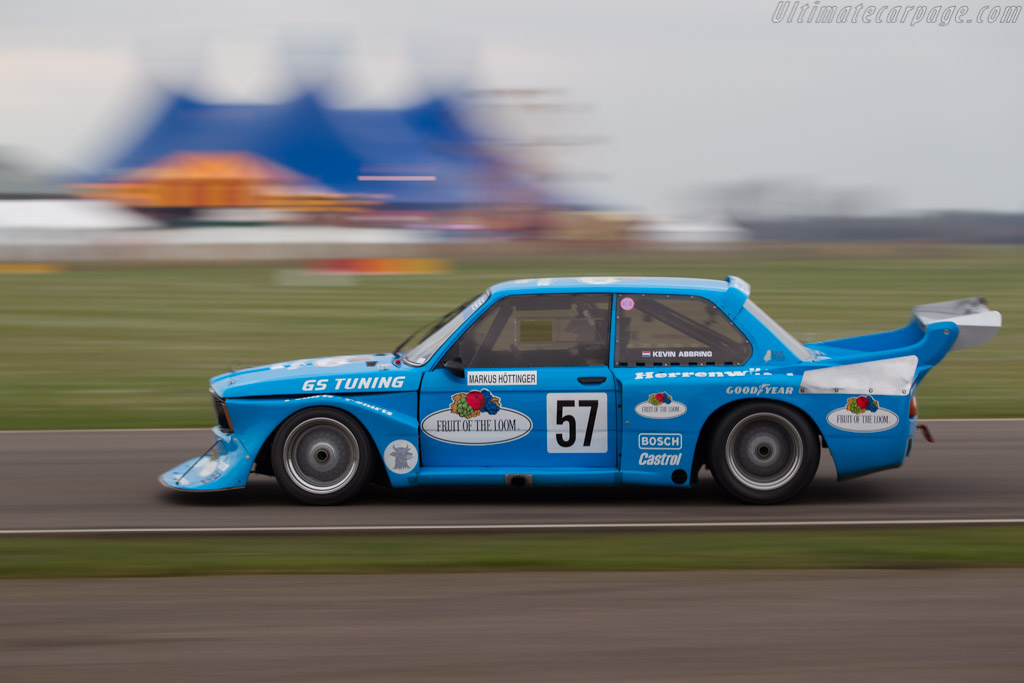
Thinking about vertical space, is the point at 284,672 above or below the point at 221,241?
below

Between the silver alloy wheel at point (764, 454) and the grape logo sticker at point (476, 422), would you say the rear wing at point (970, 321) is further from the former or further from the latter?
the grape logo sticker at point (476, 422)

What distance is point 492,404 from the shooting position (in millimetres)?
7230

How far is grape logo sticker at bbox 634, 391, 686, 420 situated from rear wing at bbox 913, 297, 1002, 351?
1715mm

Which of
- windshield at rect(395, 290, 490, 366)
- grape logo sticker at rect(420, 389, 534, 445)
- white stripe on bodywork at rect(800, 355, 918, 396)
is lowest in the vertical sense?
grape logo sticker at rect(420, 389, 534, 445)

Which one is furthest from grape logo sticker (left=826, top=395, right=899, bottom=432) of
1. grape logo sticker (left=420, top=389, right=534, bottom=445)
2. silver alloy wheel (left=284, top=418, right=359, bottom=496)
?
silver alloy wheel (left=284, top=418, right=359, bottom=496)

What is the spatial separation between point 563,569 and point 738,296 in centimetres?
249

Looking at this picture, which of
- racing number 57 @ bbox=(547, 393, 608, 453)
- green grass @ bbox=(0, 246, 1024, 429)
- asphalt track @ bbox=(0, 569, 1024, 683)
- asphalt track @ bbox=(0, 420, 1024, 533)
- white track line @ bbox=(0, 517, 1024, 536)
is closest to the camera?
asphalt track @ bbox=(0, 569, 1024, 683)

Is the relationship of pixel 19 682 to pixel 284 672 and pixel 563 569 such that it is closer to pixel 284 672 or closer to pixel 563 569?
pixel 284 672

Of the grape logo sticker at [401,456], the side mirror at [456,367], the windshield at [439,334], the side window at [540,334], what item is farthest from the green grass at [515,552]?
the windshield at [439,334]

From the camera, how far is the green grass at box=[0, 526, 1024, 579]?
591cm

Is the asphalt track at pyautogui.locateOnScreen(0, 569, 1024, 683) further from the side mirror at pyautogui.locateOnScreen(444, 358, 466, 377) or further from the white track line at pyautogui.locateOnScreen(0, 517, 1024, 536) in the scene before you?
the side mirror at pyautogui.locateOnScreen(444, 358, 466, 377)

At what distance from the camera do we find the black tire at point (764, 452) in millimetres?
7262

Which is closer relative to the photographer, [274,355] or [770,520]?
[770,520]

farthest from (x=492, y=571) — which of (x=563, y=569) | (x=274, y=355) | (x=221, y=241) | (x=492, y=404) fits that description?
(x=221, y=241)
